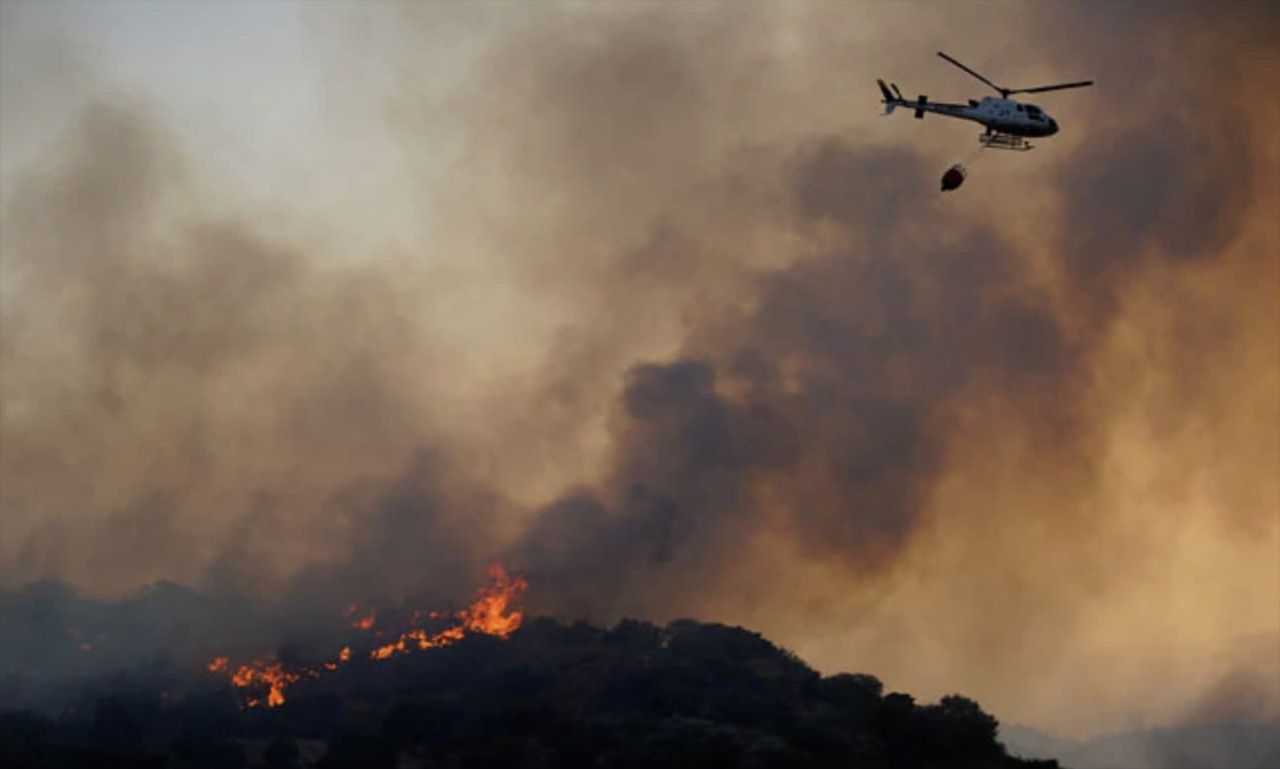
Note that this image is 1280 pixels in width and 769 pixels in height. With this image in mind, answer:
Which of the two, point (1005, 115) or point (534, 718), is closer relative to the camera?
point (1005, 115)

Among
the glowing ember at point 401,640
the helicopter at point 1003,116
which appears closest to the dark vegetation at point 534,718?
the glowing ember at point 401,640

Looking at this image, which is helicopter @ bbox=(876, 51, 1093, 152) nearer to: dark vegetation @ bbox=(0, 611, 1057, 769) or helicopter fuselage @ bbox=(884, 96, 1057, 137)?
helicopter fuselage @ bbox=(884, 96, 1057, 137)

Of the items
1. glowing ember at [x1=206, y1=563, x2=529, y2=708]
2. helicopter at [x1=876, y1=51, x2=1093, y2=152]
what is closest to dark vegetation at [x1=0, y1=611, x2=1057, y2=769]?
glowing ember at [x1=206, y1=563, x2=529, y2=708]

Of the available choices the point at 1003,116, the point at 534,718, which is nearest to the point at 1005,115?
the point at 1003,116

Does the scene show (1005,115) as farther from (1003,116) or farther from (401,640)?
(401,640)

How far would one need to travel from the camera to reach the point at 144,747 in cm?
11744

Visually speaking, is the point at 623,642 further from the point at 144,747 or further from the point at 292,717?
the point at 144,747

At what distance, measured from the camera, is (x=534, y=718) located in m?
118

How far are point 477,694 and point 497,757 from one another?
13.4 metres

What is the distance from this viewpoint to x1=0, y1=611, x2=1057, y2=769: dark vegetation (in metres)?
112

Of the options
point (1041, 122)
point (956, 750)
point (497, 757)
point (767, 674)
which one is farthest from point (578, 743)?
point (1041, 122)

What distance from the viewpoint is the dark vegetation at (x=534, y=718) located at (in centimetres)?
11175

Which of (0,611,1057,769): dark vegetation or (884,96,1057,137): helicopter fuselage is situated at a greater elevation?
(884,96,1057,137): helicopter fuselage

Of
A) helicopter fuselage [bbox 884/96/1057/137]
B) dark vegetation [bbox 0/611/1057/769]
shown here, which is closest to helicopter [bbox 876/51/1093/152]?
helicopter fuselage [bbox 884/96/1057/137]
